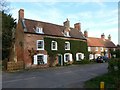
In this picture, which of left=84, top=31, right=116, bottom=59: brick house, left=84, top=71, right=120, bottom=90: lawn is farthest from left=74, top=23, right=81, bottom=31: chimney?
left=84, top=71, right=120, bottom=90: lawn

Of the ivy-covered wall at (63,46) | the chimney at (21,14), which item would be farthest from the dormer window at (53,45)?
the chimney at (21,14)

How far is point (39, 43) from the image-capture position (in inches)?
1315

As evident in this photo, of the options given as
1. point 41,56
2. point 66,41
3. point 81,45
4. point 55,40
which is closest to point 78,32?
point 81,45

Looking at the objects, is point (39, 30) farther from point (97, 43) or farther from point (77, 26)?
point (97, 43)

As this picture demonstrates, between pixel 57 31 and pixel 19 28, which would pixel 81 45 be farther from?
pixel 19 28

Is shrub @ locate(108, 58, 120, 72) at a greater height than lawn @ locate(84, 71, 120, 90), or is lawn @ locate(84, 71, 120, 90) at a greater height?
shrub @ locate(108, 58, 120, 72)

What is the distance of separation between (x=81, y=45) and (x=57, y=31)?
7.39 meters

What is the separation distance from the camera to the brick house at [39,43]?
31516 mm

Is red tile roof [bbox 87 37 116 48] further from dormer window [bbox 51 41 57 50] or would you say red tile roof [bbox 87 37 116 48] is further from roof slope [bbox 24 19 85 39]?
dormer window [bbox 51 41 57 50]

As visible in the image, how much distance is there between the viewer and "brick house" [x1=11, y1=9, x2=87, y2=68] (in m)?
31.5

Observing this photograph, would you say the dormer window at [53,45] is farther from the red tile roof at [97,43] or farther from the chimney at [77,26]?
the red tile roof at [97,43]

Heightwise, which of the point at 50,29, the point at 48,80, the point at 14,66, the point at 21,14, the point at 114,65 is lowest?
the point at 48,80

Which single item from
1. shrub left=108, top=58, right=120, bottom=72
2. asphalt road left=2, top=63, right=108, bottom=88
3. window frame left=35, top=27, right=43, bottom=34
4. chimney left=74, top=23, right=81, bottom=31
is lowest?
asphalt road left=2, top=63, right=108, bottom=88

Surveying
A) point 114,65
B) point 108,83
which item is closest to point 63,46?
point 114,65
